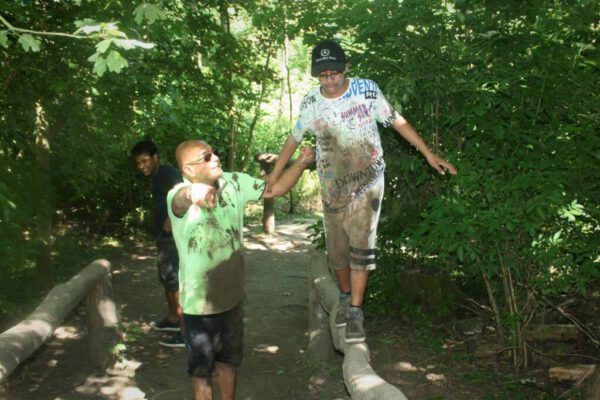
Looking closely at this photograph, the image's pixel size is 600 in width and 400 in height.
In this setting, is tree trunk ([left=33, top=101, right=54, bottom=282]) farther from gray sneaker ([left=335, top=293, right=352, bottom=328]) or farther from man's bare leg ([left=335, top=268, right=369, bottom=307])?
man's bare leg ([left=335, top=268, right=369, bottom=307])

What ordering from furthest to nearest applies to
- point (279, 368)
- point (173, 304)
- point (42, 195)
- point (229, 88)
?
point (229, 88), point (42, 195), point (173, 304), point (279, 368)

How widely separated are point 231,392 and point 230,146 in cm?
1107

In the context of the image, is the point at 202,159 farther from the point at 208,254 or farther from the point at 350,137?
the point at 350,137

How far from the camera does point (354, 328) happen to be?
12.4 feet

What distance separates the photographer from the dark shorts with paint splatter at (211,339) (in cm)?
364

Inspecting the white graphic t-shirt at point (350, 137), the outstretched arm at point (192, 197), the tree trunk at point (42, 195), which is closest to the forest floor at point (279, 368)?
the tree trunk at point (42, 195)

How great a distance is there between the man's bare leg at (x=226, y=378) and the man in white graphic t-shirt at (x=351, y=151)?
81cm

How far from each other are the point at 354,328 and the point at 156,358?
339 cm

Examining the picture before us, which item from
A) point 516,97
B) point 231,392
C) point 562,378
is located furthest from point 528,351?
point 231,392

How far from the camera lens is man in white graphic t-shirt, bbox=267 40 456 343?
3.64 meters

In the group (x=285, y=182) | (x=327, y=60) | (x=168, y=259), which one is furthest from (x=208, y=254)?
(x=168, y=259)

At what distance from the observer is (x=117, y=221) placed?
13.5 metres

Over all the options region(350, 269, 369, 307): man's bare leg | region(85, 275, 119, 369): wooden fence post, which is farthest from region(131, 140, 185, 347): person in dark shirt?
region(350, 269, 369, 307): man's bare leg

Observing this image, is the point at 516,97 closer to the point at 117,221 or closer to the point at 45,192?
the point at 45,192
